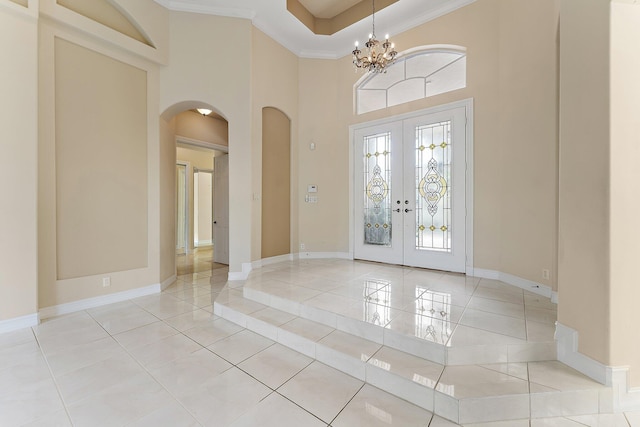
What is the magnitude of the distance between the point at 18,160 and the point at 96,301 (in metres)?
1.80

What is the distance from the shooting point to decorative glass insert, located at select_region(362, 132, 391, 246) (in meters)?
4.66

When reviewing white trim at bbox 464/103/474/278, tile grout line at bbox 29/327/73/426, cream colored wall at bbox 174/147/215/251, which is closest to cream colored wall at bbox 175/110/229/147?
cream colored wall at bbox 174/147/215/251

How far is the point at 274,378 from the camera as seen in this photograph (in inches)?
78.4

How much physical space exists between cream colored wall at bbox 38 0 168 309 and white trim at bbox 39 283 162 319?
0.06m

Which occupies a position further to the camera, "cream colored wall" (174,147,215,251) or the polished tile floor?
"cream colored wall" (174,147,215,251)

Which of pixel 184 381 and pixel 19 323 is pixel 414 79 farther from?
pixel 19 323

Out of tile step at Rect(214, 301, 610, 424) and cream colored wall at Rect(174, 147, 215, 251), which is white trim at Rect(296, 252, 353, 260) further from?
cream colored wall at Rect(174, 147, 215, 251)

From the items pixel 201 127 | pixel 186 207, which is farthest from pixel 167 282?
pixel 186 207

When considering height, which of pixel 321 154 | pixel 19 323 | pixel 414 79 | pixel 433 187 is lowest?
pixel 19 323

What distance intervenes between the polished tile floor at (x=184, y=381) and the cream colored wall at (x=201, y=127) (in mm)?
3557

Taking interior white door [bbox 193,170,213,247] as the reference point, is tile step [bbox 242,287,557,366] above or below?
below

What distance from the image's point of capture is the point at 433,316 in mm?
2449

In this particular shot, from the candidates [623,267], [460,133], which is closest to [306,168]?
[460,133]

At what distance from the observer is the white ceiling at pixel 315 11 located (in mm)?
3941
